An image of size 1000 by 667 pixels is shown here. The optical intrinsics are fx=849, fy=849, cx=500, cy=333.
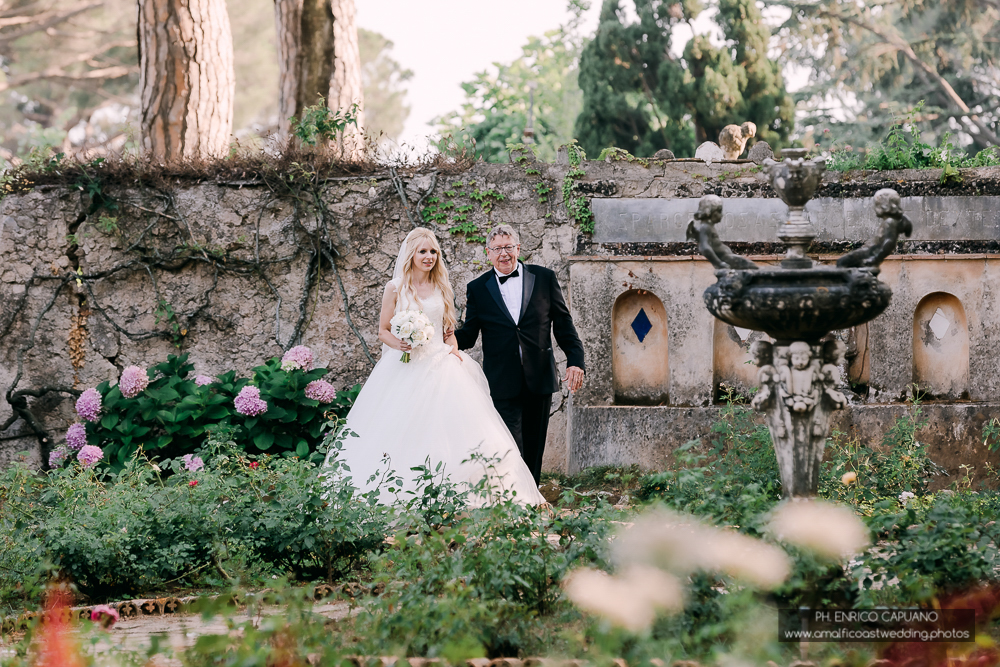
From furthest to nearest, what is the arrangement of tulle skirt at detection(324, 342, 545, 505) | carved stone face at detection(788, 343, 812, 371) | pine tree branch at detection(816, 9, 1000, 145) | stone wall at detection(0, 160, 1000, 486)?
pine tree branch at detection(816, 9, 1000, 145)
stone wall at detection(0, 160, 1000, 486)
tulle skirt at detection(324, 342, 545, 505)
carved stone face at detection(788, 343, 812, 371)

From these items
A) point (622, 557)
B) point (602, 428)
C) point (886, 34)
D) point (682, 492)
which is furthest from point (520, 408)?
point (886, 34)

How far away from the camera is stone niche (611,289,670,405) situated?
6934 mm

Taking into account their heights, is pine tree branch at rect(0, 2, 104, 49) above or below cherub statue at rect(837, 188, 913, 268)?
above

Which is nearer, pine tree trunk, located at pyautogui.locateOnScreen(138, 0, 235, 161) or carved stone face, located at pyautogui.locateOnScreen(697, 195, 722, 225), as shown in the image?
carved stone face, located at pyautogui.locateOnScreen(697, 195, 722, 225)

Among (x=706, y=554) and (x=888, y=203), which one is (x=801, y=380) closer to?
(x=888, y=203)

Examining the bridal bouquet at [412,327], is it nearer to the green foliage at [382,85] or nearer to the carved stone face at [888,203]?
the carved stone face at [888,203]

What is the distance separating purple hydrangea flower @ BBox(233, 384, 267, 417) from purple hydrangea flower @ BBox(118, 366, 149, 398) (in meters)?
0.83

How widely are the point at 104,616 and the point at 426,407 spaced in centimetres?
276

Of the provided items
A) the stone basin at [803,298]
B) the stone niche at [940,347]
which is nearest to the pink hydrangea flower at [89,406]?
the stone basin at [803,298]

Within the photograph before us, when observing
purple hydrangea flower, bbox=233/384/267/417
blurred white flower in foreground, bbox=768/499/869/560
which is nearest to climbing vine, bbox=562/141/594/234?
purple hydrangea flower, bbox=233/384/267/417

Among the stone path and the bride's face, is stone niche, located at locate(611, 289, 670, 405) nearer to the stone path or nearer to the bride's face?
the bride's face

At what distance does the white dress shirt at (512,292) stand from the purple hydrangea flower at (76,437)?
3.55m

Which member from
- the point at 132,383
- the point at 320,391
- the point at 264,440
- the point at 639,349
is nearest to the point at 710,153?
the point at 639,349

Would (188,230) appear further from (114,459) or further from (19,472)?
(19,472)
